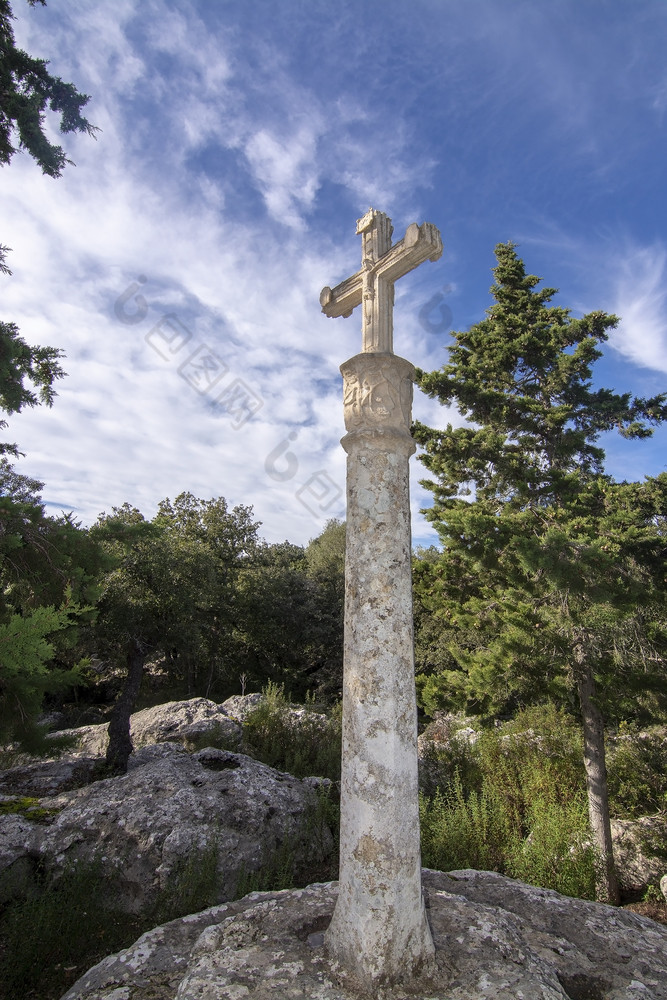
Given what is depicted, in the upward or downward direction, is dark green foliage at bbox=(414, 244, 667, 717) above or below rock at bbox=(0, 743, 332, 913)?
above

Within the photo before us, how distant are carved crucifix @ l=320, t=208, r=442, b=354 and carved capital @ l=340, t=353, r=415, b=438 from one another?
0.15 meters

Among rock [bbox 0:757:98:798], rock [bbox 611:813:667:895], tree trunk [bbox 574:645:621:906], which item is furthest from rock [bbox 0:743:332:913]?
rock [bbox 611:813:667:895]

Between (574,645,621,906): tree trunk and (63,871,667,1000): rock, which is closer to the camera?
(63,871,667,1000): rock

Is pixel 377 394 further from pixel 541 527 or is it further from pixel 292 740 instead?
pixel 292 740

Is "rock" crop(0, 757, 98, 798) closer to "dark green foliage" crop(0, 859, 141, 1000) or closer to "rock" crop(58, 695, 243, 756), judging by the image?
"rock" crop(58, 695, 243, 756)

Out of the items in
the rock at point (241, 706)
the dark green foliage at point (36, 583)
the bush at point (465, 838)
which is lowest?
the bush at point (465, 838)

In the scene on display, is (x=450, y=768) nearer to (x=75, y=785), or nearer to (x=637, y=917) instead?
(x=637, y=917)

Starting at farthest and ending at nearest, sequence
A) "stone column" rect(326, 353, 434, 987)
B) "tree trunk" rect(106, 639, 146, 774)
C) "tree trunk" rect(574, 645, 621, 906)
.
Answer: "tree trunk" rect(106, 639, 146, 774) → "tree trunk" rect(574, 645, 621, 906) → "stone column" rect(326, 353, 434, 987)

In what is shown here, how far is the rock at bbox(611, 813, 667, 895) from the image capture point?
6.86 meters

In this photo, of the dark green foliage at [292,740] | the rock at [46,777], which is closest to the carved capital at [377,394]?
the dark green foliage at [292,740]

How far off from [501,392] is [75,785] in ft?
32.8

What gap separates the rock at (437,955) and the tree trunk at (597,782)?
3285mm

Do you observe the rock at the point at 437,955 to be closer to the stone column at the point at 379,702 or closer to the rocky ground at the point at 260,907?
the rocky ground at the point at 260,907

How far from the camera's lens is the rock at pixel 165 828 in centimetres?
500
